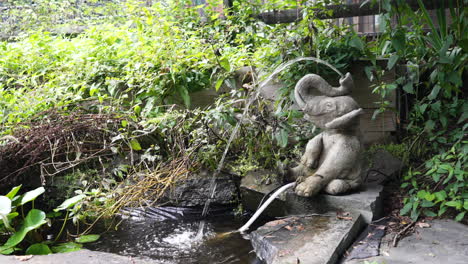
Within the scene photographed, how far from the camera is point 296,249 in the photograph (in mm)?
2859

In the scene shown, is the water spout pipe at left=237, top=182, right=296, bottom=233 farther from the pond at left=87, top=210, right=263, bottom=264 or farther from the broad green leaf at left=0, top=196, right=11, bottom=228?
the broad green leaf at left=0, top=196, right=11, bottom=228

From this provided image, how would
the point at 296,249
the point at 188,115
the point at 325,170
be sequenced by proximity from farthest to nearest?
the point at 188,115, the point at 325,170, the point at 296,249

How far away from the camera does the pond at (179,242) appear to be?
3338 millimetres

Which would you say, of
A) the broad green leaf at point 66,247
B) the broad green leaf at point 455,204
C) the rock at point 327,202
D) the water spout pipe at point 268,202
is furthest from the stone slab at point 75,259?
the broad green leaf at point 455,204

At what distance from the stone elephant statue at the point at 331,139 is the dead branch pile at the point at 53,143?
2274 millimetres

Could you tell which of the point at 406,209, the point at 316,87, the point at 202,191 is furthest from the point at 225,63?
the point at 406,209

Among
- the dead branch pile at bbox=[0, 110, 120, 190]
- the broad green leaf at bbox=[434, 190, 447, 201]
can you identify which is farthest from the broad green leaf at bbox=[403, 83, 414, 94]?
the dead branch pile at bbox=[0, 110, 120, 190]

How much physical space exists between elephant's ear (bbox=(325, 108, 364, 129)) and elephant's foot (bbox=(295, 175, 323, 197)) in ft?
1.53

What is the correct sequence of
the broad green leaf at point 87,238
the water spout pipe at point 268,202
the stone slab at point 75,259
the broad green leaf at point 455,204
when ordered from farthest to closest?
the broad green leaf at point 87,238, the water spout pipe at point 268,202, the broad green leaf at point 455,204, the stone slab at point 75,259

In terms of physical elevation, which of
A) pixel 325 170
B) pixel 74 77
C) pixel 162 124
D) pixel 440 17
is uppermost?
pixel 440 17

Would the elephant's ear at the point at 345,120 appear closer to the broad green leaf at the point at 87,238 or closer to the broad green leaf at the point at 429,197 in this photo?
→ the broad green leaf at the point at 429,197

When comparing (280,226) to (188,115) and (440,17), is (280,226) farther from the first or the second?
(440,17)

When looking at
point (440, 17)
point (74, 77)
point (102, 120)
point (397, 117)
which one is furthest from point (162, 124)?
point (440, 17)

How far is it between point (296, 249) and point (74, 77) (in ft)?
12.5
